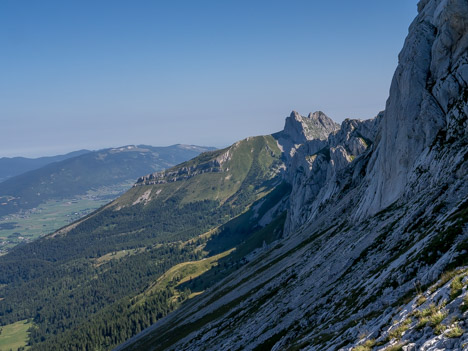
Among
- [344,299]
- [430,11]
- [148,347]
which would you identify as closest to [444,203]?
[344,299]

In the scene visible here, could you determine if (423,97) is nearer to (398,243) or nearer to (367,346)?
(398,243)

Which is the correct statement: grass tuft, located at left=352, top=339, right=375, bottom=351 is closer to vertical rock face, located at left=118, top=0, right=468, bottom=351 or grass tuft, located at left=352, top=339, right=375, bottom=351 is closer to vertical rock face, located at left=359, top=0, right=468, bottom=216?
vertical rock face, located at left=118, top=0, right=468, bottom=351

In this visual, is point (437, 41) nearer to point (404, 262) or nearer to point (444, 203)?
point (444, 203)

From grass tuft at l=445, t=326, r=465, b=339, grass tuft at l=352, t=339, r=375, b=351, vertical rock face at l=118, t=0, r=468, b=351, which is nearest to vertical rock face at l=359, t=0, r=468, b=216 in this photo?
vertical rock face at l=118, t=0, r=468, b=351

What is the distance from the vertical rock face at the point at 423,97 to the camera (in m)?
55.7

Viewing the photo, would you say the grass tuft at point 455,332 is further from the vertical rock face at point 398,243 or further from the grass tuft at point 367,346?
the grass tuft at point 367,346

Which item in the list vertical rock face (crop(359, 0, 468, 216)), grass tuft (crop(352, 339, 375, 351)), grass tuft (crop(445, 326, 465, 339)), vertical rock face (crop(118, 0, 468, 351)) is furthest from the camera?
vertical rock face (crop(359, 0, 468, 216))

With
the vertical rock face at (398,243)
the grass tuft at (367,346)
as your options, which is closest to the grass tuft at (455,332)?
the vertical rock face at (398,243)

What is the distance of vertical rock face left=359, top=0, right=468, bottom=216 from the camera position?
183ft

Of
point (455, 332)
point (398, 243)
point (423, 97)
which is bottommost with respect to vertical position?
point (398, 243)

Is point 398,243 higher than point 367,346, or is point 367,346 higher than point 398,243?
point 367,346

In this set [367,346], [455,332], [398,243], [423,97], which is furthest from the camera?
[423,97]

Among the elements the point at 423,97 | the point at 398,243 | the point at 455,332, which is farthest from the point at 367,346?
the point at 423,97

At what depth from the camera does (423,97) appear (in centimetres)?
6350
